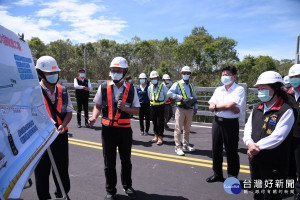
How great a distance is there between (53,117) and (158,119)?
3.99m

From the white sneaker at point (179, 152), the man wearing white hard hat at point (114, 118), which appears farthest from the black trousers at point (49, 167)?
the white sneaker at point (179, 152)

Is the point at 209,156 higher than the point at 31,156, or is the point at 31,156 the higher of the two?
the point at 31,156

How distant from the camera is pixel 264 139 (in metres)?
2.62

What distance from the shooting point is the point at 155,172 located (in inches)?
178

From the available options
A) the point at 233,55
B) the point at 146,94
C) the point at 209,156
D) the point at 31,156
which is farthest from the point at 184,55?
the point at 31,156

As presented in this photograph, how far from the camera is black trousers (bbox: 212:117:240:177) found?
395 cm

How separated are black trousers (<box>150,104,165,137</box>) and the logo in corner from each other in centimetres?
288

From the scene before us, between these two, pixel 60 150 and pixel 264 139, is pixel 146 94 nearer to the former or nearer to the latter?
pixel 60 150

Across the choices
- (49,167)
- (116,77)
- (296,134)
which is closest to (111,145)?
(49,167)

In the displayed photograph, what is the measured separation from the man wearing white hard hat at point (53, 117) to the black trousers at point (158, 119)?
371 centimetres

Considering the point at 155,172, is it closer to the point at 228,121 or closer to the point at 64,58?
the point at 228,121

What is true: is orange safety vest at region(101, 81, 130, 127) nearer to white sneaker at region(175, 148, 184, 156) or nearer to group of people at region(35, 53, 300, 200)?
group of people at region(35, 53, 300, 200)

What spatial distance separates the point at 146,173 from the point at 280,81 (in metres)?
2.96

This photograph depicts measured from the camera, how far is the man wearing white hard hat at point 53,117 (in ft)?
9.54
